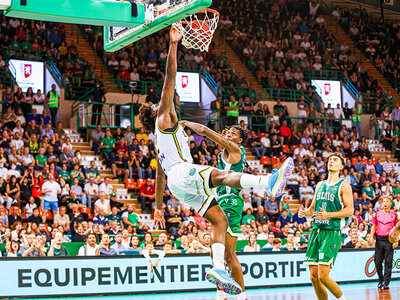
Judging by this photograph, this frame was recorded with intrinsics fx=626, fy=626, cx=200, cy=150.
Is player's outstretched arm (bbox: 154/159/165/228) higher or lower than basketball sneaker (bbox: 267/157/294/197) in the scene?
lower

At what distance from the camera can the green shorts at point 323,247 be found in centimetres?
872

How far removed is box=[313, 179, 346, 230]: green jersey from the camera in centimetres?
888

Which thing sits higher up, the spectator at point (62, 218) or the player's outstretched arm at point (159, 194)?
the player's outstretched arm at point (159, 194)

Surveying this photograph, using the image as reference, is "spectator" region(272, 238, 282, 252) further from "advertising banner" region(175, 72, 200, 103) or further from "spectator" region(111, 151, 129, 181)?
"advertising banner" region(175, 72, 200, 103)

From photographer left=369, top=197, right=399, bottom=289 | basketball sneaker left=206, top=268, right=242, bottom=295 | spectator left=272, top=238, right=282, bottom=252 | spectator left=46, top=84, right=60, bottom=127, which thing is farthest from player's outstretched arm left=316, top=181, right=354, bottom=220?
spectator left=46, top=84, right=60, bottom=127

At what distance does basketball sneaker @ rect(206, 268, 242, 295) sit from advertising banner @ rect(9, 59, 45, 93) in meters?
17.8

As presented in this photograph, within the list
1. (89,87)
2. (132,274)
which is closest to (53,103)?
(89,87)

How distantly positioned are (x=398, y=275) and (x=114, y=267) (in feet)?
27.8

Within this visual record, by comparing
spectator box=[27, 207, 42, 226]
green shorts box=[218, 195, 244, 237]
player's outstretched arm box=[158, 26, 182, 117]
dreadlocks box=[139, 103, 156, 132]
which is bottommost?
spectator box=[27, 207, 42, 226]

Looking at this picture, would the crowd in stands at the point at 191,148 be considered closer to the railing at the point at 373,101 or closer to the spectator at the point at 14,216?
the spectator at the point at 14,216

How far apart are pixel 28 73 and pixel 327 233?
57.6 ft

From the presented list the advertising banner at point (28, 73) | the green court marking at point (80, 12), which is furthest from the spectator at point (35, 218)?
the advertising banner at point (28, 73)

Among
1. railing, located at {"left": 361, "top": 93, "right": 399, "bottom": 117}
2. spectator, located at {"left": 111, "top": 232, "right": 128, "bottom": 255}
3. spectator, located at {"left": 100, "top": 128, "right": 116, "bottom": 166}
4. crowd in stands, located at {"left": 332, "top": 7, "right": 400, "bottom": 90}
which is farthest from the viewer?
crowd in stands, located at {"left": 332, "top": 7, "right": 400, "bottom": 90}

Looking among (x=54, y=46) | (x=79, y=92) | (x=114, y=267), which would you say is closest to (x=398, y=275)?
(x=114, y=267)
